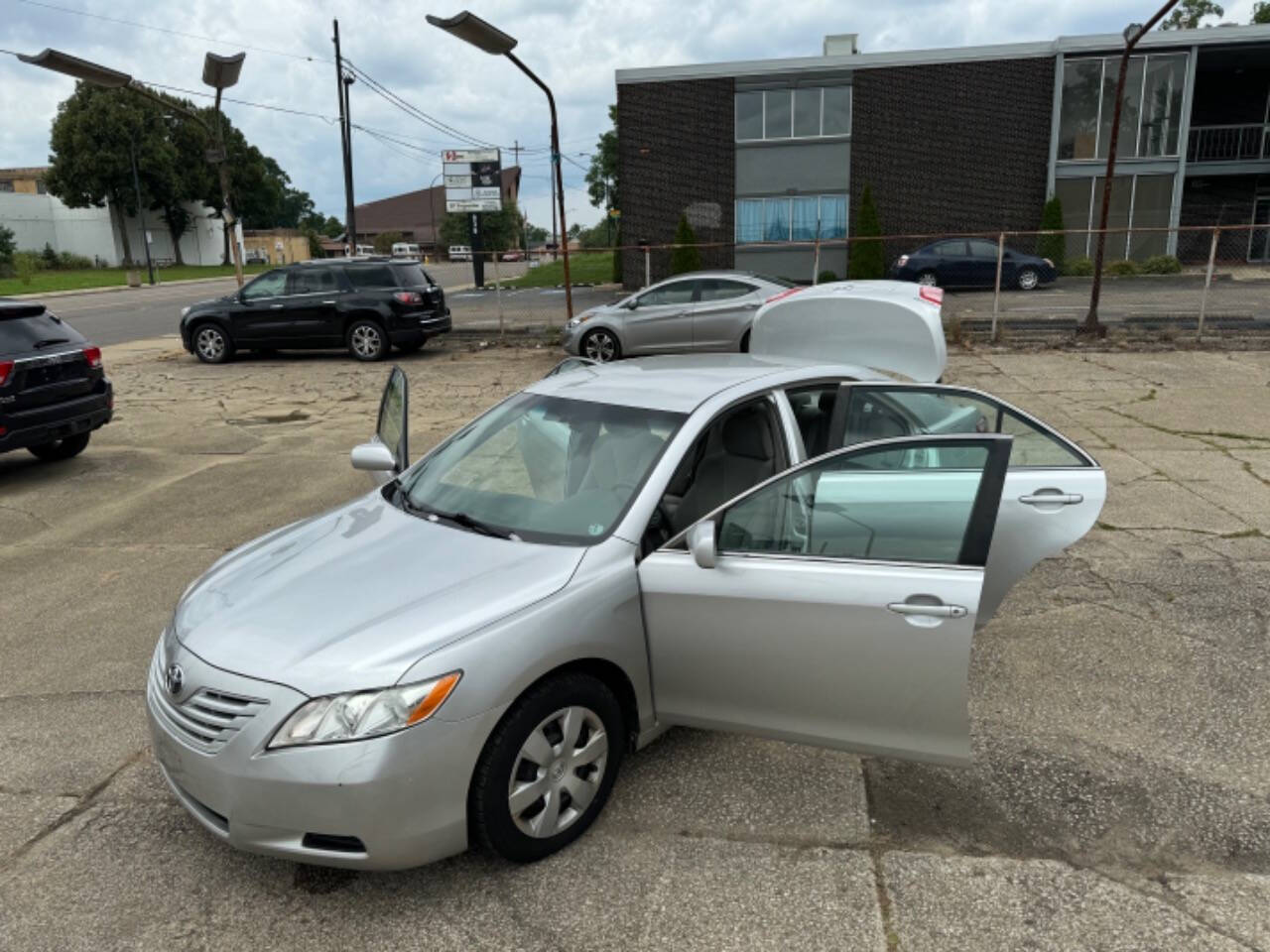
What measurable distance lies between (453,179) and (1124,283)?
24.4 meters

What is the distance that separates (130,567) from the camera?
5.73 meters

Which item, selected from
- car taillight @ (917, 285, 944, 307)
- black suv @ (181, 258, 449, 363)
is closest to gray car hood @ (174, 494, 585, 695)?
car taillight @ (917, 285, 944, 307)

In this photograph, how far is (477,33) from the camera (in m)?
12.9

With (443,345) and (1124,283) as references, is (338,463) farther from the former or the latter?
(1124,283)

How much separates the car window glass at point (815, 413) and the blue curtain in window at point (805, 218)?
2477 centimetres

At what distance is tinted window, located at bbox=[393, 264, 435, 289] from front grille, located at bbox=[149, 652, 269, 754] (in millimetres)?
13397

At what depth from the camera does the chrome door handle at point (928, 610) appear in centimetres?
269

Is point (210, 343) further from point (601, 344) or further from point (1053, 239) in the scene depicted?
point (1053, 239)

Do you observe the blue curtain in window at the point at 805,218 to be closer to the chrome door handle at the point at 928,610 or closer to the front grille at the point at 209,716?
the chrome door handle at the point at 928,610

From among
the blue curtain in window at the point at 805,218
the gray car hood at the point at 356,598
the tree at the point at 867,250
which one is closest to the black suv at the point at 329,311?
the gray car hood at the point at 356,598

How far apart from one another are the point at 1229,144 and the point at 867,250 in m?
14.0

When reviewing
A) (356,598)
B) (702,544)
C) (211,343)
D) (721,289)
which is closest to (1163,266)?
(721,289)

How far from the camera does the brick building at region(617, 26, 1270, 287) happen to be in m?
26.0

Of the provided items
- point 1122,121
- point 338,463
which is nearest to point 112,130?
point 1122,121
